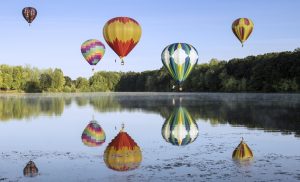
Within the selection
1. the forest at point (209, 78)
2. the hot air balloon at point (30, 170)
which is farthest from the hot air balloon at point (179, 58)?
the forest at point (209, 78)

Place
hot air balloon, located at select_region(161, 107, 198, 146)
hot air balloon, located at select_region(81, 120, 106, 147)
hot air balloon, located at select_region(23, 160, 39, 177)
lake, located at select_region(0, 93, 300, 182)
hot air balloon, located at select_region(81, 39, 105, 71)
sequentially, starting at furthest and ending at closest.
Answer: hot air balloon, located at select_region(81, 39, 105, 71), hot air balloon, located at select_region(161, 107, 198, 146), hot air balloon, located at select_region(81, 120, 106, 147), hot air balloon, located at select_region(23, 160, 39, 177), lake, located at select_region(0, 93, 300, 182)

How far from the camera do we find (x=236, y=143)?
16953 millimetres

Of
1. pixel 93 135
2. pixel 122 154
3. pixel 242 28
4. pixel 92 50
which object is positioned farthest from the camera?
pixel 92 50

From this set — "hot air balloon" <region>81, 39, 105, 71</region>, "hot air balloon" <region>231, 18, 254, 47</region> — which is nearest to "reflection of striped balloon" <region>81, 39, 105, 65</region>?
"hot air balloon" <region>81, 39, 105, 71</region>

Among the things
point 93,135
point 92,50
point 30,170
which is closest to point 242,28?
point 92,50

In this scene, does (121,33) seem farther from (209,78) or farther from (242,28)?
(209,78)

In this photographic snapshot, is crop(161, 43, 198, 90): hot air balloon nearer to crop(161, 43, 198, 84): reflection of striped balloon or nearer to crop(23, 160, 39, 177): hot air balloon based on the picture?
crop(161, 43, 198, 84): reflection of striped balloon

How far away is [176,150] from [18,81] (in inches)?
4710

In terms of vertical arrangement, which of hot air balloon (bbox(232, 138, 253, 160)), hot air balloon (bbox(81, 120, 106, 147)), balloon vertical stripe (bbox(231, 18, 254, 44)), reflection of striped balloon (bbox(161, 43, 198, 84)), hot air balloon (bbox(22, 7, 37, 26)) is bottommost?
hot air balloon (bbox(232, 138, 253, 160))

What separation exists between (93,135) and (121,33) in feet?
46.1

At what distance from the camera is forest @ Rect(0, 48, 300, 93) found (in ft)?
294

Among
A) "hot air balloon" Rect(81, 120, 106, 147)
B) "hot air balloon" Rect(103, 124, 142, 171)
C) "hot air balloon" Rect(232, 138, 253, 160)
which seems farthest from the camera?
"hot air balloon" Rect(81, 120, 106, 147)

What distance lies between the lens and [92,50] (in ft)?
182

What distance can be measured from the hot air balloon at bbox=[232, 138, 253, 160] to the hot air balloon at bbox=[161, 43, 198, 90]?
51.4ft
